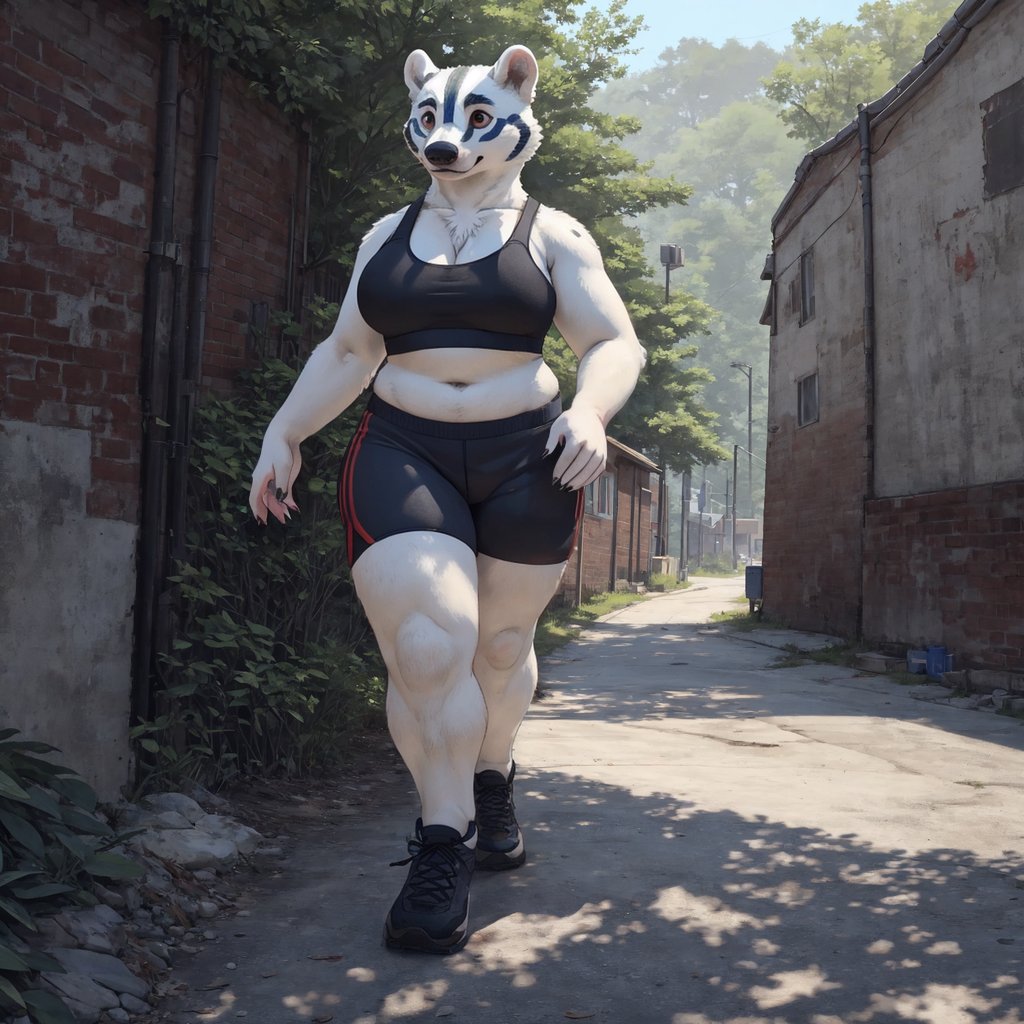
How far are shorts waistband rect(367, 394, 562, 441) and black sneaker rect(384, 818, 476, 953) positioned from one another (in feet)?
3.81

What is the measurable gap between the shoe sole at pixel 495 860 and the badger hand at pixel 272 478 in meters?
1.32

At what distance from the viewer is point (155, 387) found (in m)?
4.50

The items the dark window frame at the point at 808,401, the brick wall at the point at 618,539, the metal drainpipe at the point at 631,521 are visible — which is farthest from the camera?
the metal drainpipe at the point at 631,521

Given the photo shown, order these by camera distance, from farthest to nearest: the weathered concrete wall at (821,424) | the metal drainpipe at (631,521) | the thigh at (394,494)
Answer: the metal drainpipe at (631,521) < the weathered concrete wall at (821,424) < the thigh at (394,494)

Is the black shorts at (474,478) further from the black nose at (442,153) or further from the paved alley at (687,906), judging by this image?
the paved alley at (687,906)

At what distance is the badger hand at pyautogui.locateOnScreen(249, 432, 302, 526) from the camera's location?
144 inches

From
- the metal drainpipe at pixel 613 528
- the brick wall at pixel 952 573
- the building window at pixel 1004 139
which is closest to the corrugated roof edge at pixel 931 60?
the building window at pixel 1004 139

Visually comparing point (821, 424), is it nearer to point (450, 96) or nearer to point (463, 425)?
point (450, 96)

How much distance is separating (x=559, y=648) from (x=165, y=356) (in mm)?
10228

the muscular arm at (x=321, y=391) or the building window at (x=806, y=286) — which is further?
the building window at (x=806, y=286)

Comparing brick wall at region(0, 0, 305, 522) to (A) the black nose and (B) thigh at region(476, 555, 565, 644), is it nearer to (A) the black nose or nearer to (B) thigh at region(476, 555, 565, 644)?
(A) the black nose

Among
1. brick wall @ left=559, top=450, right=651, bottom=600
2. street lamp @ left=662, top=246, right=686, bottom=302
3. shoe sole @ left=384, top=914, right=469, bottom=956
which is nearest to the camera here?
shoe sole @ left=384, top=914, right=469, bottom=956

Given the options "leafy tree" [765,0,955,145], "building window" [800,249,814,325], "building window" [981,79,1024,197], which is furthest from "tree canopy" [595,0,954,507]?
"building window" [981,79,1024,197]

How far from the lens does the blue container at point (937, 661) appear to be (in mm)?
11078
